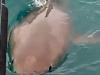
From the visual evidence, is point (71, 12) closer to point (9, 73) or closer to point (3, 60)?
point (9, 73)

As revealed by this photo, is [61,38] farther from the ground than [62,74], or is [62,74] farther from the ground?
[61,38]

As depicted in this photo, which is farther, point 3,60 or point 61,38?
point 61,38

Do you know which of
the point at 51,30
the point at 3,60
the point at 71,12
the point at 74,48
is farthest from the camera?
the point at 71,12

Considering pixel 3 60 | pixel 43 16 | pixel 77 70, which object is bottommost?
pixel 77 70

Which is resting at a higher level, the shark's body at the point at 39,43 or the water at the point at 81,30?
the shark's body at the point at 39,43

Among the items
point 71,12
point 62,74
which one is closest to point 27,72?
point 62,74

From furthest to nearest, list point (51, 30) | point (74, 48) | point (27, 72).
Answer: point (74, 48) → point (51, 30) → point (27, 72)

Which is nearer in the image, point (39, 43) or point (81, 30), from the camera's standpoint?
point (39, 43)

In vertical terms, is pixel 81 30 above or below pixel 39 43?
below
